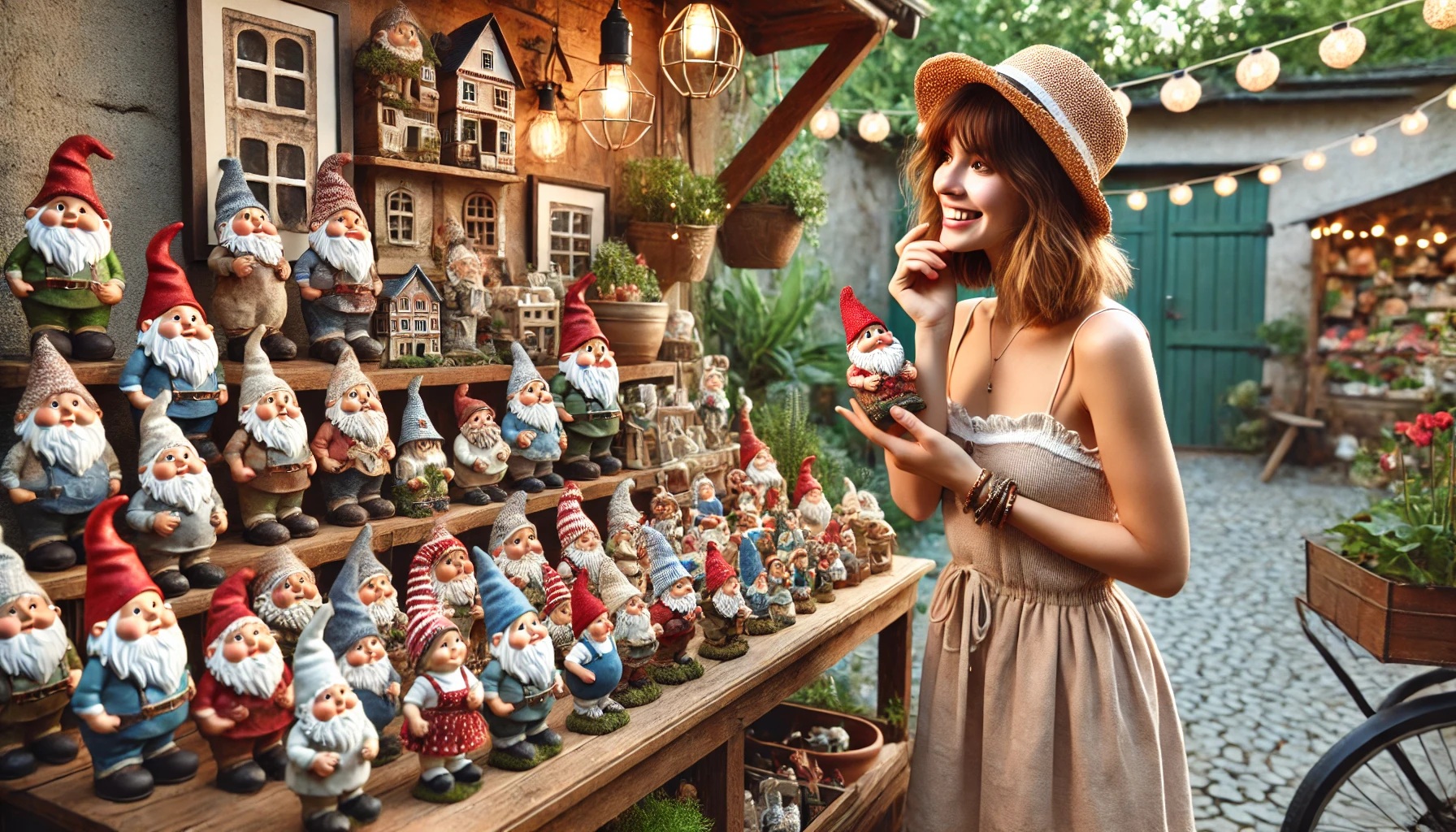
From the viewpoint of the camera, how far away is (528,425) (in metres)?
2.75

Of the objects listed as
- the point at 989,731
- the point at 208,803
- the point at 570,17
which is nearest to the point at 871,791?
the point at 989,731

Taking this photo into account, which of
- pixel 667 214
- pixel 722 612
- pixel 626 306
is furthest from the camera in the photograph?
pixel 667 214

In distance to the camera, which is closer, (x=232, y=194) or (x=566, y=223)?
(x=232, y=194)

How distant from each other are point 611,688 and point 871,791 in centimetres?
142

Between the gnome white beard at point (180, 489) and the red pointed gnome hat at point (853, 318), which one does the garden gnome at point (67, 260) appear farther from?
the red pointed gnome hat at point (853, 318)

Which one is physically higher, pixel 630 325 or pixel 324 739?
pixel 630 325

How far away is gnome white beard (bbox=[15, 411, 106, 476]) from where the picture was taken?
6.05 feet

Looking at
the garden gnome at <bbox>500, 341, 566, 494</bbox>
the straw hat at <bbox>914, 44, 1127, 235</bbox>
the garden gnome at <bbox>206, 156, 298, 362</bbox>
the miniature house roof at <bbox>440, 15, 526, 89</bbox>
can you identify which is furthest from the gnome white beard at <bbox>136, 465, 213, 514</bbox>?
the straw hat at <bbox>914, 44, 1127, 235</bbox>

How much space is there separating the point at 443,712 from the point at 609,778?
377 mm

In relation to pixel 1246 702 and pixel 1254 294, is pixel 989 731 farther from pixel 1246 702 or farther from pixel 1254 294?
pixel 1254 294

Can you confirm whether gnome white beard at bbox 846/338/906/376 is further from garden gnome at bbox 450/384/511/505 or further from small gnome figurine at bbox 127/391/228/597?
small gnome figurine at bbox 127/391/228/597

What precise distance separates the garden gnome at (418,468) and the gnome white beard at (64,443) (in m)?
0.68

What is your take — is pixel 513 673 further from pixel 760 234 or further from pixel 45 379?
pixel 760 234

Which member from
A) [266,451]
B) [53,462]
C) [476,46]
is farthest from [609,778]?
[476,46]
